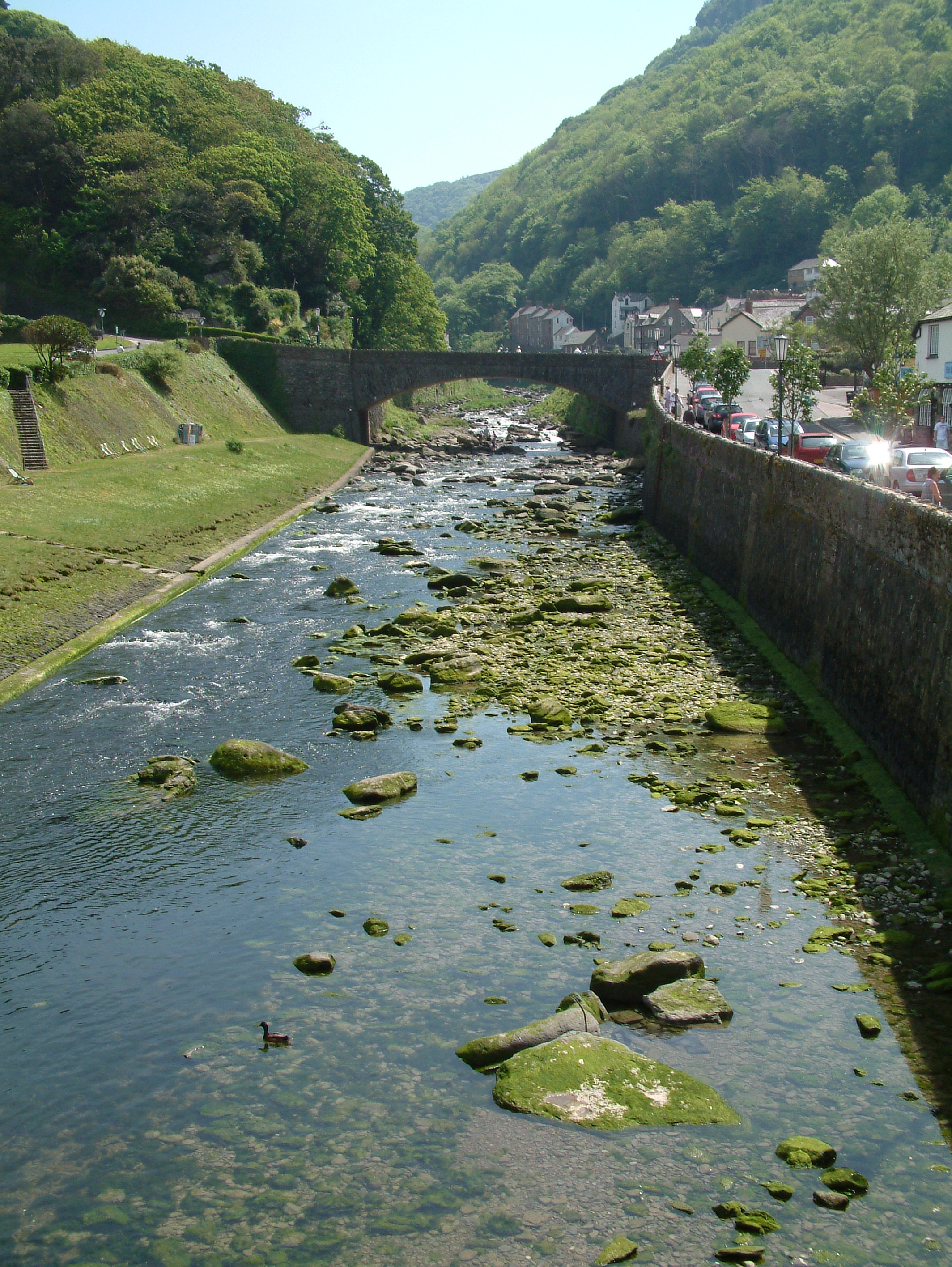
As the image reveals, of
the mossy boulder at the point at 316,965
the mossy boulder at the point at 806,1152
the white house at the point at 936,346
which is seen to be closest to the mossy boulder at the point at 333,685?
the mossy boulder at the point at 316,965

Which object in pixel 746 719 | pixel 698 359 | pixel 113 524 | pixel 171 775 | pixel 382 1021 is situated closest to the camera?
pixel 382 1021

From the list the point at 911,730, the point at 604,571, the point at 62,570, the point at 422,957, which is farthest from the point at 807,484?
the point at 62,570

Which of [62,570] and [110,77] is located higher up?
[110,77]

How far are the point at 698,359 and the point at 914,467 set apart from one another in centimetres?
4844

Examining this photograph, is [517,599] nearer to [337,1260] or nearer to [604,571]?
[604,571]

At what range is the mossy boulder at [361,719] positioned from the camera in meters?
23.2

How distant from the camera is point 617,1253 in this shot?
9391 millimetres

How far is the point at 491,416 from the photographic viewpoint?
12656 centimetres

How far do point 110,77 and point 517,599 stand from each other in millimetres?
90577

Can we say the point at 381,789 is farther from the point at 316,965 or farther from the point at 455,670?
the point at 455,670

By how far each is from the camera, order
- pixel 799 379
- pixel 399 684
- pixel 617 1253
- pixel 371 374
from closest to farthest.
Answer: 1. pixel 617 1253
2. pixel 399 684
3. pixel 799 379
4. pixel 371 374

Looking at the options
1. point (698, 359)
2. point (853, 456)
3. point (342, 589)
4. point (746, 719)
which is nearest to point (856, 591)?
point (746, 719)

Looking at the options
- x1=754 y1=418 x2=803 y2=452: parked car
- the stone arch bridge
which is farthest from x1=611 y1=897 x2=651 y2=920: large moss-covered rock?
the stone arch bridge

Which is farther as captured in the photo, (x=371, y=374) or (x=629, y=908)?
(x=371, y=374)
